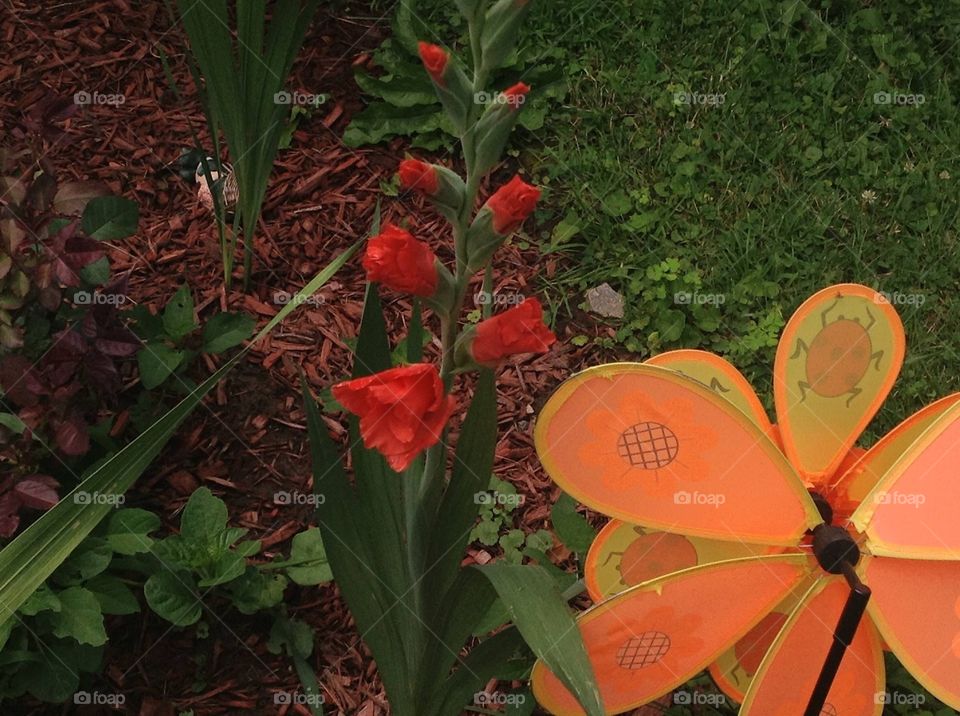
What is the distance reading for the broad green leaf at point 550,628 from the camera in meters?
1.27

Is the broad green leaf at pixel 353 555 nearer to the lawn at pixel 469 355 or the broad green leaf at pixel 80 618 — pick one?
the lawn at pixel 469 355

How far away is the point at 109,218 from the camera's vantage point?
Answer: 1.99 m

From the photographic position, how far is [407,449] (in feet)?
3.82

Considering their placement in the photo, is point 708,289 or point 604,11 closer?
point 708,289

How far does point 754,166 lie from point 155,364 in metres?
1.61

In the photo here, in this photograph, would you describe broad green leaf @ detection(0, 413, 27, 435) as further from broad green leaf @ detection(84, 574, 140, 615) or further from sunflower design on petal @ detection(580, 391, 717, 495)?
sunflower design on petal @ detection(580, 391, 717, 495)

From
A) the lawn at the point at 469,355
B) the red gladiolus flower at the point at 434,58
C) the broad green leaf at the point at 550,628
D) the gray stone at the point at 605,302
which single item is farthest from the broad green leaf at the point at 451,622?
the gray stone at the point at 605,302

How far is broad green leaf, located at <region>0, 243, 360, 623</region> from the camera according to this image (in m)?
1.61

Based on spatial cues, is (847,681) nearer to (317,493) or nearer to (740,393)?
(740,393)

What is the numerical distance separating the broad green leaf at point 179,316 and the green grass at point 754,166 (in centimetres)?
89

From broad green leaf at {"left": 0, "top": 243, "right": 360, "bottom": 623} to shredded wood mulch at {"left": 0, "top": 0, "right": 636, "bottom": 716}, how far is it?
396 millimetres

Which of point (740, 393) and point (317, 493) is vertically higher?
point (740, 393)

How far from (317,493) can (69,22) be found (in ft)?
6.16

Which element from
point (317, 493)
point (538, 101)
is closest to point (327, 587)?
point (317, 493)
